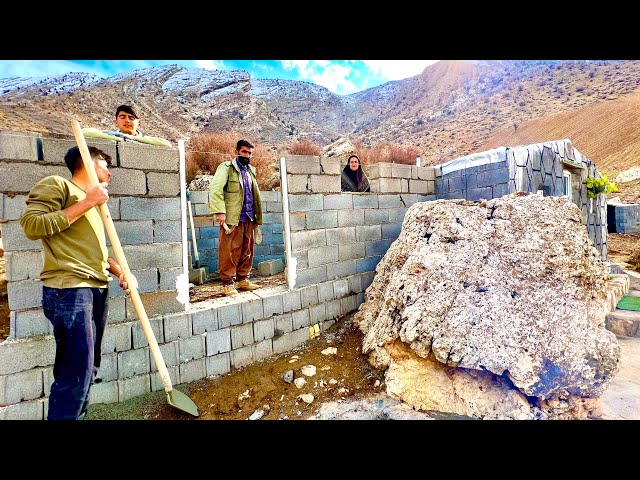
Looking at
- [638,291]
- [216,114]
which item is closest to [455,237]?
[638,291]

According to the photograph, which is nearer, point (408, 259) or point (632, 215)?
point (408, 259)

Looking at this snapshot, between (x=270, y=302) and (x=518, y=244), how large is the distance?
2.32 m

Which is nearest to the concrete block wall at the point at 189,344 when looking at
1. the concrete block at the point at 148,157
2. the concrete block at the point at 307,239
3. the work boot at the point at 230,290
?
the work boot at the point at 230,290

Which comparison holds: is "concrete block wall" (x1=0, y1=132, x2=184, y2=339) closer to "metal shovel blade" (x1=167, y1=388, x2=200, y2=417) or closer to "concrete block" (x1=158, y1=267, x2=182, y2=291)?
"concrete block" (x1=158, y1=267, x2=182, y2=291)

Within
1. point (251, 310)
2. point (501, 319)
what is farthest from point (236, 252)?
point (501, 319)

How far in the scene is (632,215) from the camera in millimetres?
7641

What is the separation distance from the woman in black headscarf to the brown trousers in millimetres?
1516

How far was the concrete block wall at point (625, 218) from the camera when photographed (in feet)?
24.9

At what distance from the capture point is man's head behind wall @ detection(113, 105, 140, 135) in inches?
93.5

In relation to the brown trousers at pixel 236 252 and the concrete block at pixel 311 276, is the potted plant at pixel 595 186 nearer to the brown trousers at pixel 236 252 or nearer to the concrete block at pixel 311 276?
the concrete block at pixel 311 276

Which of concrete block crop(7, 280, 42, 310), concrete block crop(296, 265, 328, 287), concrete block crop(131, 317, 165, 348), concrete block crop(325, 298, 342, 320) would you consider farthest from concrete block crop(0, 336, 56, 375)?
concrete block crop(325, 298, 342, 320)

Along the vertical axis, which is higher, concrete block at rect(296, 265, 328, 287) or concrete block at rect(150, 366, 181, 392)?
concrete block at rect(296, 265, 328, 287)

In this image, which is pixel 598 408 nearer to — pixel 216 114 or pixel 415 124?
pixel 216 114

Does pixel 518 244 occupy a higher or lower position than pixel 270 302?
higher
